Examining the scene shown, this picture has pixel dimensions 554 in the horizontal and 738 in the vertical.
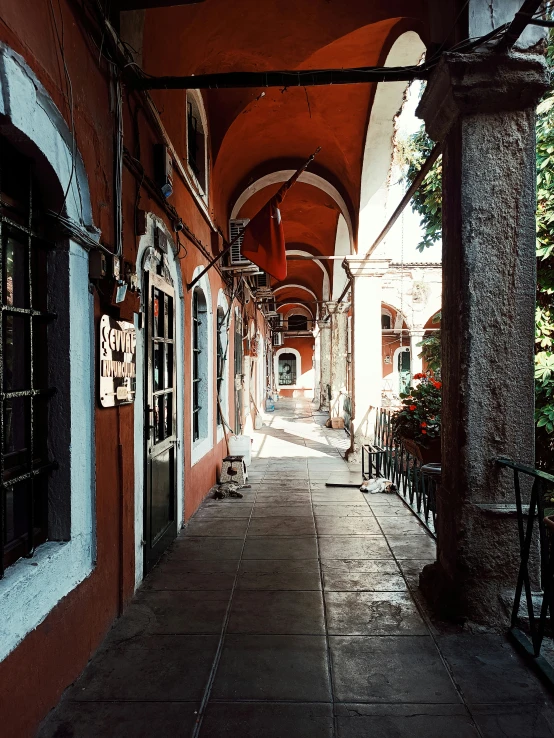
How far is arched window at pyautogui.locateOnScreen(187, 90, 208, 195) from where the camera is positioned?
561 cm

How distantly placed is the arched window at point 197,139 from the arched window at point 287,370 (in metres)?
26.6

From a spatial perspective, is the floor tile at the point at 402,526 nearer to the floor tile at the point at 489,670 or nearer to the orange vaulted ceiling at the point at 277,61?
the floor tile at the point at 489,670

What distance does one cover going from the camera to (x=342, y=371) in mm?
14625

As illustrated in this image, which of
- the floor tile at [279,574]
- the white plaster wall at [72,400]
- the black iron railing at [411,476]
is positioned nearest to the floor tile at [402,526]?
the black iron railing at [411,476]

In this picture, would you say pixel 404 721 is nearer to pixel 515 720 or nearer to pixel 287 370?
pixel 515 720

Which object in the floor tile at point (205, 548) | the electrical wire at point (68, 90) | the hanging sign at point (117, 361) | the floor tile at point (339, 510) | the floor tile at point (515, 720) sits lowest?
the floor tile at point (339, 510)

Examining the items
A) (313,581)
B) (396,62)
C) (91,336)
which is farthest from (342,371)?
(91,336)

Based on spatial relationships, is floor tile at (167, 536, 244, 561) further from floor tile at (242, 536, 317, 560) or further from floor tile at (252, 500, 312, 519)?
floor tile at (252, 500, 312, 519)

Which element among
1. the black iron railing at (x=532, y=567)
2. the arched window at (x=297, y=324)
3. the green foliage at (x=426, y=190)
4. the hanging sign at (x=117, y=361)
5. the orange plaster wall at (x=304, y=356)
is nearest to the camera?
the black iron railing at (x=532, y=567)

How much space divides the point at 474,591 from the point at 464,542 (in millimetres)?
283

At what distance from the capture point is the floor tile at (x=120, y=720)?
2029 mm

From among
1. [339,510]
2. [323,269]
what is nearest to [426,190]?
[339,510]

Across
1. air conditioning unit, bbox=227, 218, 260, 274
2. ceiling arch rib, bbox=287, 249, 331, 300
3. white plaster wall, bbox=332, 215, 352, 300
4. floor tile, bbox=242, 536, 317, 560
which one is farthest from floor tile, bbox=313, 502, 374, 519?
ceiling arch rib, bbox=287, 249, 331, 300

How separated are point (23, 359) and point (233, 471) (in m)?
4.61
